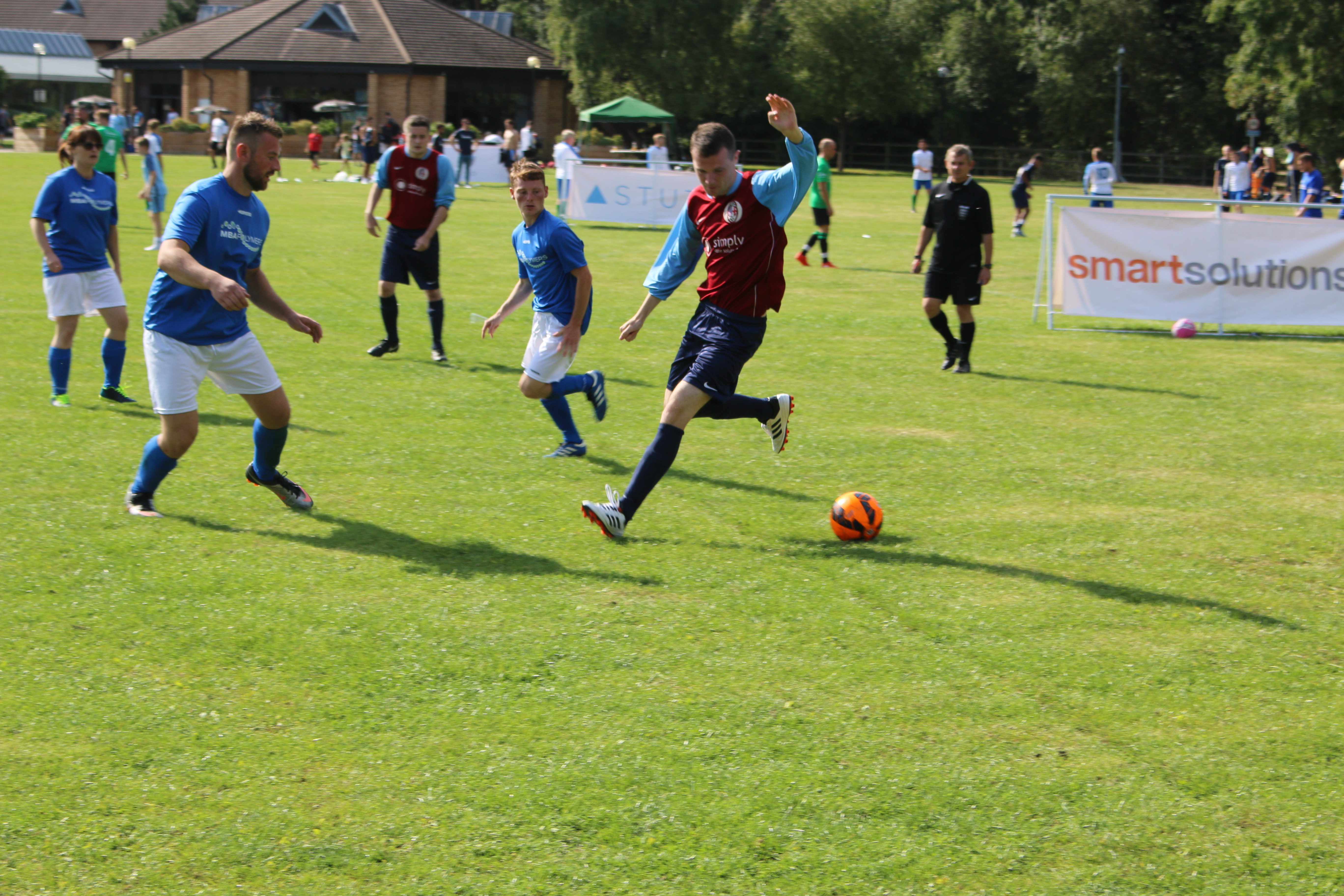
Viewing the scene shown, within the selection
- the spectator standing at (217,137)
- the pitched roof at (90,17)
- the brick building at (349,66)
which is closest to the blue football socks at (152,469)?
the spectator standing at (217,137)

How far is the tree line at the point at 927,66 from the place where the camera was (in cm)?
5600

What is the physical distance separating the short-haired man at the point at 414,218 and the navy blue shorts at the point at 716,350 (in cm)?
514

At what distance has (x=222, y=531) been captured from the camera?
655 cm

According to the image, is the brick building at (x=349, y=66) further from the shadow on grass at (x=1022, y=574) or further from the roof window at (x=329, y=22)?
the shadow on grass at (x=1022, y=574)

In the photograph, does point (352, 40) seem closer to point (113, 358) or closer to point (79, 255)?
point (79, 255)

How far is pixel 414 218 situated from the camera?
11.4 meters

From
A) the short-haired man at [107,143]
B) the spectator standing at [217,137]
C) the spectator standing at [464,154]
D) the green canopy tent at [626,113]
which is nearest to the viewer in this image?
the short-haired man at [107,143]

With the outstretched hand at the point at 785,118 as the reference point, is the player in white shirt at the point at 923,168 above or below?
above

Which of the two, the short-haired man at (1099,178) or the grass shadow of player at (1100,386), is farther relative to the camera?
the short-haired man at (1099,178)

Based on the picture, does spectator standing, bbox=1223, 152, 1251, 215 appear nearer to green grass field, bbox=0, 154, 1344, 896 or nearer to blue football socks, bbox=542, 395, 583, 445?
green grass field, bbox=0, 154, 1344, 896

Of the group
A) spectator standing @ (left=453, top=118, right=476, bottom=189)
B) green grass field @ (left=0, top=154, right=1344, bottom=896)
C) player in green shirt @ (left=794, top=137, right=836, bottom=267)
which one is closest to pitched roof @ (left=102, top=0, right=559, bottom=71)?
spectator standing @ (left=453, top=118, right=476, bottom=189)

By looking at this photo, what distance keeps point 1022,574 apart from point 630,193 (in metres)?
20.8

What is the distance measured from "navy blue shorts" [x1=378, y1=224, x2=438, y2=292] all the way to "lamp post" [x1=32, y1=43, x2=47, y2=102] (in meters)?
78.1

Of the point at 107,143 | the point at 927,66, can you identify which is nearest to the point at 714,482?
the point at 107,143
